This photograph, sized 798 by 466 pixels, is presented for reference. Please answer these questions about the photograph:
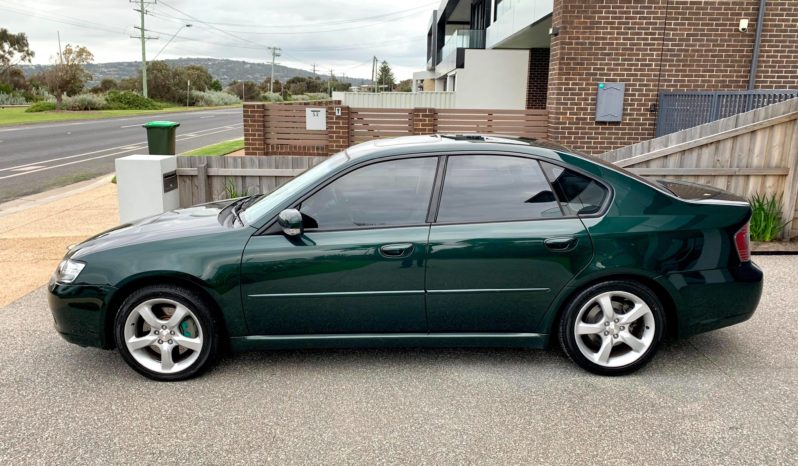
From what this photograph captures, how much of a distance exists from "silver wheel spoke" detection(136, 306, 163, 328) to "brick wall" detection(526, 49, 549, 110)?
62.2ft

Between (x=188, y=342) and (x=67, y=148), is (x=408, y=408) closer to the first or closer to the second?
(x=188, y=342)

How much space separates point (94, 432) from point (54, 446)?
201mm

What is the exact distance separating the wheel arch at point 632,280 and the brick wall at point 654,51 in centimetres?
678

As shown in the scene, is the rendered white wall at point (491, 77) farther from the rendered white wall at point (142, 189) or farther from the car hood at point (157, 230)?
the car hood at point (157, 230)

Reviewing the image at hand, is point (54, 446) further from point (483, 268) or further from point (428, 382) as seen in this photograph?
point (483, 268)

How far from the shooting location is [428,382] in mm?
4031

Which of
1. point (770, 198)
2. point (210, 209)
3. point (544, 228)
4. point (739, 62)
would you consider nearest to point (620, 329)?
point (544, 228)

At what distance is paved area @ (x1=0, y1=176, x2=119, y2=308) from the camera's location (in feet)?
20.8

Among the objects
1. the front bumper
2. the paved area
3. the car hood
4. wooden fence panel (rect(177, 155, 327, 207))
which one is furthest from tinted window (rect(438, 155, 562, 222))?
the paved area

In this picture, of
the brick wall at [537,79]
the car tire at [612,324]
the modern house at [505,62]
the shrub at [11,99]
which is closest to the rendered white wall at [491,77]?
the modern house at [505,62]

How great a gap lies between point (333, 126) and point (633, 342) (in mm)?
9051

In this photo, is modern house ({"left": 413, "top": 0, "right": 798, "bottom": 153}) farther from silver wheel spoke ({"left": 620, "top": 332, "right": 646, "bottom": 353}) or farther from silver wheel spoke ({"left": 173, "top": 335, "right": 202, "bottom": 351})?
silver wheel spoke ({"left": 173, "top": 335, "right": 202, "bottom": 351})

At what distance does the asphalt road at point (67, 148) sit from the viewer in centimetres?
1393

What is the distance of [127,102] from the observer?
5072cm
